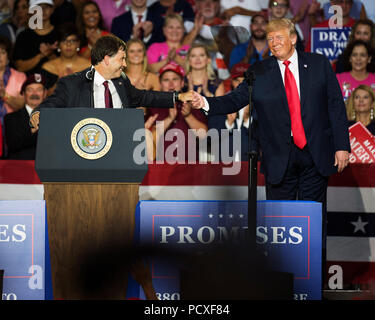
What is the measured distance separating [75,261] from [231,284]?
0.79 meters

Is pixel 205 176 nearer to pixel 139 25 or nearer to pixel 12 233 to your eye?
pixel 12 233

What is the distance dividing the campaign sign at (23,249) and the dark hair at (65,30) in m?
3.52

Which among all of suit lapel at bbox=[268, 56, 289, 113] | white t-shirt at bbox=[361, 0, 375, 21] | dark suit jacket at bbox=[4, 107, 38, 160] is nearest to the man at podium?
suit lapel at bbox=[268, 56, 289, 113]

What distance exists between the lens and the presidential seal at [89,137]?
2930mm

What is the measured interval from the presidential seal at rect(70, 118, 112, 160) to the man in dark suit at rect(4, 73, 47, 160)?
2802 mm

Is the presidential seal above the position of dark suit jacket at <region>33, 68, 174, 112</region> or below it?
below

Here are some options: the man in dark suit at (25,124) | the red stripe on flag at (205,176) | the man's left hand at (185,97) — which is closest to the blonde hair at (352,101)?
the red stripe on flag at (205,176)

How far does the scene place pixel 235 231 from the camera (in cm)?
327

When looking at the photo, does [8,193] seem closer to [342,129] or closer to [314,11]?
[342,129]

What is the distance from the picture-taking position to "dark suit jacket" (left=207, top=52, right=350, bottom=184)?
12.3ft

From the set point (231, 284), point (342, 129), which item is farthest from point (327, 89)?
point (231, 284)

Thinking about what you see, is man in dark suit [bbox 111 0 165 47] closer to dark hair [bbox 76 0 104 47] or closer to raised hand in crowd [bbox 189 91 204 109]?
dark hair [bbox 76 0 104 47]

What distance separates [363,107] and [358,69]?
0.57 m

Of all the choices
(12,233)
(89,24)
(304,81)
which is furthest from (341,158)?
(89,24)
